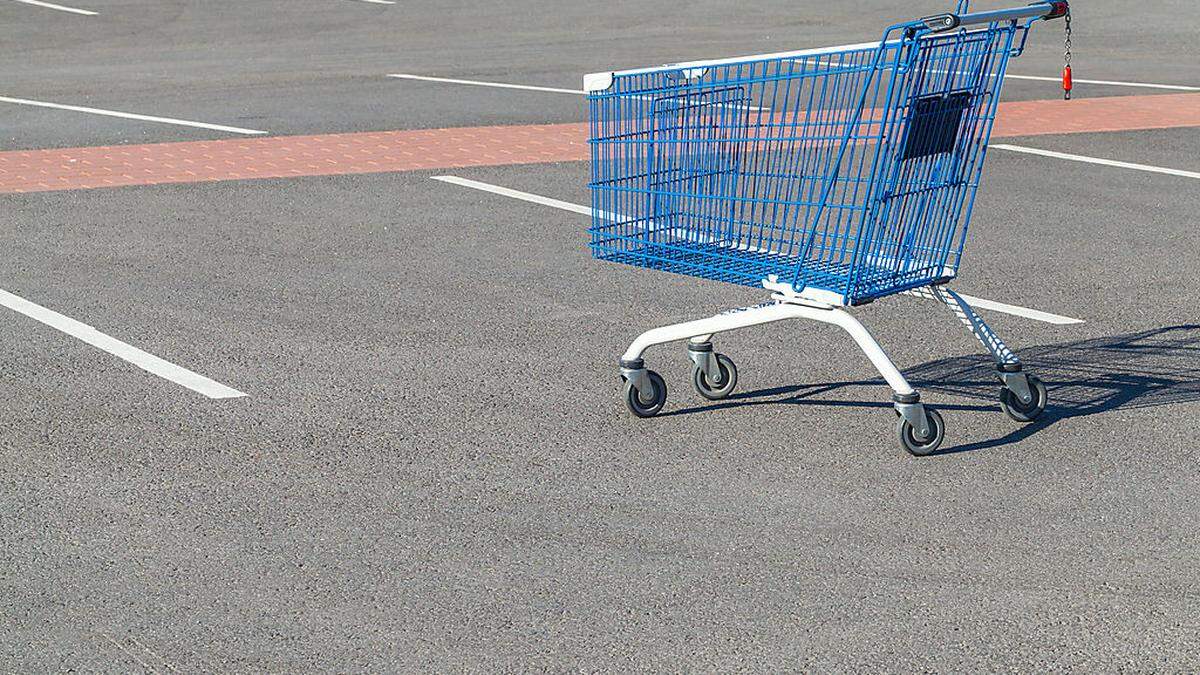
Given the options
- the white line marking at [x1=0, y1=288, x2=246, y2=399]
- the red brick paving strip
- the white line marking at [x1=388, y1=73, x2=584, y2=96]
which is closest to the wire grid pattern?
the white line marking at [x1=0, y1=288, x2=246, y2=399]

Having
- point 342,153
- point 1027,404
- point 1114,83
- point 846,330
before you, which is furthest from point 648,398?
point 1114,83

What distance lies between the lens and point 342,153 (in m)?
12.3

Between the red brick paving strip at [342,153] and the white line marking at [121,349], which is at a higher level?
the white line marking at [121,349]

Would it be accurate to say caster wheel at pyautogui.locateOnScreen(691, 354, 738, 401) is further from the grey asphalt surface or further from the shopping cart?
the grey asphalt surface

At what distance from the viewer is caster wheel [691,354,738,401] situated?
622 centimetres

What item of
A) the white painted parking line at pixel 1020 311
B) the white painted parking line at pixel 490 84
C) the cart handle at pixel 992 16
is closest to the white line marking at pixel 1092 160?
the white painted parking line at pixel 1020 311

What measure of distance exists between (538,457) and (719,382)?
3.20 feet

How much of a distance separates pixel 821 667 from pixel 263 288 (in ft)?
15.9

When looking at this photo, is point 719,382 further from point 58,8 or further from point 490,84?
point 58,8

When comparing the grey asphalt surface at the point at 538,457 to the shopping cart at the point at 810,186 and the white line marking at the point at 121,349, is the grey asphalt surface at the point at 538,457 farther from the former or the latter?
the shopping cart at the point at 810,186

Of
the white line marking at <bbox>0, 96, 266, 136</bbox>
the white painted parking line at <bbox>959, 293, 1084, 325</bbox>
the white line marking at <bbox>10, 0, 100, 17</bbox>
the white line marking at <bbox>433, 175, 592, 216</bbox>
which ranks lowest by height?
the white line marking at <bbox>10, 0, 100, 17</bbox>

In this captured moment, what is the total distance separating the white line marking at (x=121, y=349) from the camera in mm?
6398

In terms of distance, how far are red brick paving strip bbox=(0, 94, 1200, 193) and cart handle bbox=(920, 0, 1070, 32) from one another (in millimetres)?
6421

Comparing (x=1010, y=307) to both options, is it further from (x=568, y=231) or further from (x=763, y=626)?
(x=763, y=626)
